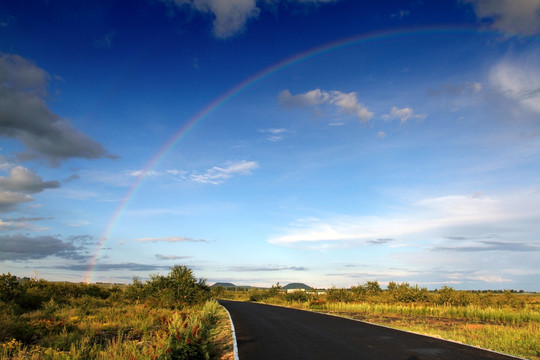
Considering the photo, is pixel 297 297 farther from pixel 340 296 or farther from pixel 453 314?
pixel 453 314

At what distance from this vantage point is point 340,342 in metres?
11.8

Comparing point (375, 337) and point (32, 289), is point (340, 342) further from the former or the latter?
point (32, 289)

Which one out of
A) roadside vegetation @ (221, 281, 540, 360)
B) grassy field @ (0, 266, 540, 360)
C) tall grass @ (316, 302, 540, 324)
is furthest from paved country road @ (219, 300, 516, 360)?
tall grass @ (316, 302, 540, 324)

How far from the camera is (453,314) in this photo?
2397cm

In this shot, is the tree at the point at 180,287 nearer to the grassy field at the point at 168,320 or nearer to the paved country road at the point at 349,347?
the grassy field at the point at 168,320

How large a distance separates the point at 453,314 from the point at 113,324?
22.3 metres

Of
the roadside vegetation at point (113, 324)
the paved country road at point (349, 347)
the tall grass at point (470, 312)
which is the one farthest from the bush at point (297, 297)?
the paved country road at point (349, 347)

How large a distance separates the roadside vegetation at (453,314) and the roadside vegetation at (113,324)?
31.1ft

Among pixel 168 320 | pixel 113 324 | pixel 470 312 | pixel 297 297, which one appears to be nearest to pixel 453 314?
A: pixel 470 312

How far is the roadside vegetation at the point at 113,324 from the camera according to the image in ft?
32.9

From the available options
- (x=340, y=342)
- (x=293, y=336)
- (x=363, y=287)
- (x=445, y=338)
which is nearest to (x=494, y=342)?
(x=445, y=338)

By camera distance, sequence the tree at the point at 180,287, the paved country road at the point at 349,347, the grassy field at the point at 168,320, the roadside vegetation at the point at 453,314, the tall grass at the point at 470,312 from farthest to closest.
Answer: the tree at the point at 180,287, the tall grass at the point at 470,312, the roadside vegetation at the point at 453,314, the grassy field at the point at 168,320, the paved country road at the point at 349,347

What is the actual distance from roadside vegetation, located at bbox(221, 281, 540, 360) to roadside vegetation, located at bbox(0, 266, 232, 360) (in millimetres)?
9476

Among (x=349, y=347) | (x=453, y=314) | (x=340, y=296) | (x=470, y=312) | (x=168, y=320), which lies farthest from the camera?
(x=340, y=296)
